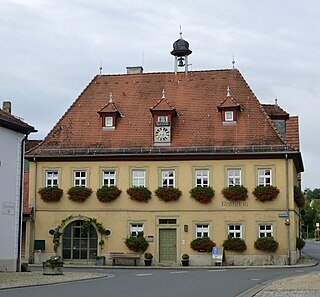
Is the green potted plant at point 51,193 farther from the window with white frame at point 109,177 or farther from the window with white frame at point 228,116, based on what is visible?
the window with white frame at point 228,116

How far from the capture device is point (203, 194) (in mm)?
38219

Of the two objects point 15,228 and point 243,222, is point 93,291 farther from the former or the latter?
point 243,222

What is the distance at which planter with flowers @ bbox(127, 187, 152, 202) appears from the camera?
3884 cm

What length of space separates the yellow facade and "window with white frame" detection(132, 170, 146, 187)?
260 mm

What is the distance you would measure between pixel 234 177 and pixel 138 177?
559 centimetres

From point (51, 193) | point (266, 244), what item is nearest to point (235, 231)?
point (266, 244)

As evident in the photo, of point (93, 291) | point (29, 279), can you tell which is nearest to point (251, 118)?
point (29, 279)

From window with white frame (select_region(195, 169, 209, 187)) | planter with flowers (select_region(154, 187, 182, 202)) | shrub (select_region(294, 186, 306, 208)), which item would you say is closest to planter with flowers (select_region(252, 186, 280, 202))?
shrub (select_region(294, 186, 306, 208))

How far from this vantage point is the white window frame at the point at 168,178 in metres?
39.2

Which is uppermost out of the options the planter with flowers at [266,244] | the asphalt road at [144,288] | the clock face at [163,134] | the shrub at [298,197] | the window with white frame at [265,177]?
the clock face at [163,134]

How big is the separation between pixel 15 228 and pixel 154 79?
17.7 metres

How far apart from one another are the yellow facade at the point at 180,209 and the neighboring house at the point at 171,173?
0.19ft

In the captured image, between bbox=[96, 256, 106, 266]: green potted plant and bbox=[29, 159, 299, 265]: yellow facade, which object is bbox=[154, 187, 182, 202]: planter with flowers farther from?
bbox=[96, 256, 106, 266]: green potted plant

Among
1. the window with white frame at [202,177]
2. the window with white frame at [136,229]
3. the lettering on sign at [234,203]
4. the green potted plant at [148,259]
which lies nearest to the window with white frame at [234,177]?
the lettering on sign at [234,203]
